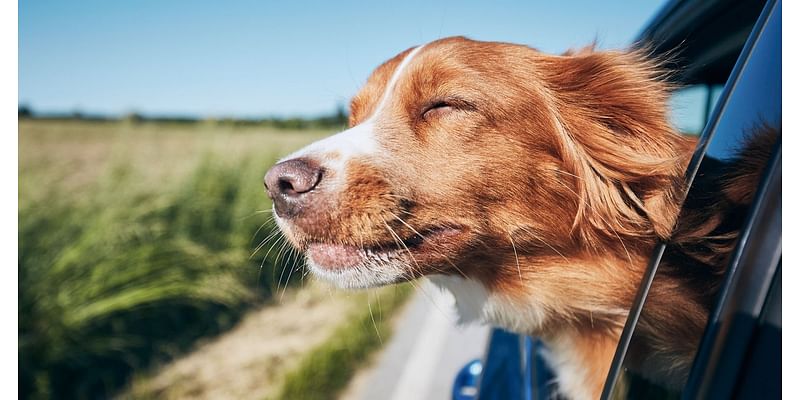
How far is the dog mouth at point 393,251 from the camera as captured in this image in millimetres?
1355

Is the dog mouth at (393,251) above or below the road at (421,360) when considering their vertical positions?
above

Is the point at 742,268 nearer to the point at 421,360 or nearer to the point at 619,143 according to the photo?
the point at 619,143

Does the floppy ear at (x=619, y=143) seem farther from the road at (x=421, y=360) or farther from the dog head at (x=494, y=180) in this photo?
the road at (x=421, y=360)

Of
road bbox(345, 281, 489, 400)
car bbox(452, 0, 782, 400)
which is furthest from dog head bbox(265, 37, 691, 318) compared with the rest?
road bbox(345, 281, 489, 400)

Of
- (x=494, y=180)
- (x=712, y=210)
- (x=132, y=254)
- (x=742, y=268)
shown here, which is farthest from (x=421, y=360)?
(x=742, y=268)

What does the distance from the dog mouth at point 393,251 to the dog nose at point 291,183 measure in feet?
0.36

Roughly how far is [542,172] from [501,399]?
0.86m

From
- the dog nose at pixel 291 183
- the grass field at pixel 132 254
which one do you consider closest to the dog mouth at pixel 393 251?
the dog nose at pixel 291 183

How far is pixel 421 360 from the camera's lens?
490 cm

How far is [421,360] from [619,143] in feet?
12.5

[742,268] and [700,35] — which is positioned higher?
[700,35]

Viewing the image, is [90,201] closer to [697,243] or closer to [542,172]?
[542,172]

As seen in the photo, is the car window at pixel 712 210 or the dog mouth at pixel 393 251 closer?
the car window at pixel 712 210

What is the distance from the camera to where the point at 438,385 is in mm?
4461
